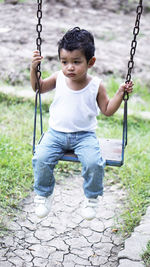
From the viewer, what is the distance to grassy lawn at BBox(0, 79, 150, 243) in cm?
377

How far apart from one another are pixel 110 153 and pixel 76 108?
415mm

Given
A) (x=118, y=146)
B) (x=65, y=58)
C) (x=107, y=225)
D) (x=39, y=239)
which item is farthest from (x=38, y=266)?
(x=65, y=58)

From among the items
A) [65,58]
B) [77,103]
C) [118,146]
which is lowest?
[118,146]

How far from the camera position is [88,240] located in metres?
3.40

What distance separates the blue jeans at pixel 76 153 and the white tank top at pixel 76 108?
0.06 m

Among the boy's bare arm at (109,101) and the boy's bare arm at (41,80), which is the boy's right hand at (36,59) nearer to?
the boy's bare arm at (41,80)

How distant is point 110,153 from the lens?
9.64 ft

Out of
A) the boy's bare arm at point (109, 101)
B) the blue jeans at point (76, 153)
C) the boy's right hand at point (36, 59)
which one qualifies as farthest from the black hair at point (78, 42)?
the blue jeans at point (76, 153)

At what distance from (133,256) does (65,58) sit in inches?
61.3

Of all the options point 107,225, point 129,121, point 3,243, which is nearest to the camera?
point 3,243

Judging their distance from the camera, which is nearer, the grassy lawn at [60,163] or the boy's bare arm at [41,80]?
the boy's bare arm at [41,80]

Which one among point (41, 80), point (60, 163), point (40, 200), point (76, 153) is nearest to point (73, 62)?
point (41, 80)

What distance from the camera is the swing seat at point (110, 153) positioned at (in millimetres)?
2814

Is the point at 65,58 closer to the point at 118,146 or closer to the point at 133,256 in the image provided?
the point at 118,146
